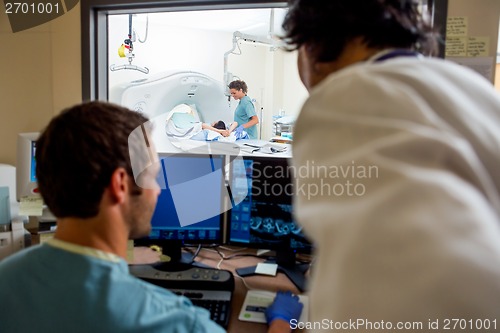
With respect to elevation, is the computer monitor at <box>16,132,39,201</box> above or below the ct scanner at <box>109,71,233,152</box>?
below

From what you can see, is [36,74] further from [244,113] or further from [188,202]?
[244,113]

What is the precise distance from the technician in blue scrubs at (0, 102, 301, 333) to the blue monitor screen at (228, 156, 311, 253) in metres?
0.54

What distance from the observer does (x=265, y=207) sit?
144 centimetres

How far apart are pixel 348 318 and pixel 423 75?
0.28m

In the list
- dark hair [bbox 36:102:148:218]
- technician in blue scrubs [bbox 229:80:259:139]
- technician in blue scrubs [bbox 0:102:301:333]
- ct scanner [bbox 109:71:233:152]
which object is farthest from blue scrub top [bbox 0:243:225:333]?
technician in blue scrubs [bbox 229:80:259:139]

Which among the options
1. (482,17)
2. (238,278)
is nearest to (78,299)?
(238,278)

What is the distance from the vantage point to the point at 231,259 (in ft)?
5.26

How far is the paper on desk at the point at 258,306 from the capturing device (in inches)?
46.3

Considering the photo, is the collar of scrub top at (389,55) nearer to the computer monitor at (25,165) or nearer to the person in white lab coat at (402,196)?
the person in white lab coat at (402,196)

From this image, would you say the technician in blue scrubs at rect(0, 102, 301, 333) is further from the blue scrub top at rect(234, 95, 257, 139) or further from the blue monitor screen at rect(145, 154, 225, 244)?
the blue scrub top at rect(234, 95, 257, 139)

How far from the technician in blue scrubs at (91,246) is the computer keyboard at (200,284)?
1.23 feet

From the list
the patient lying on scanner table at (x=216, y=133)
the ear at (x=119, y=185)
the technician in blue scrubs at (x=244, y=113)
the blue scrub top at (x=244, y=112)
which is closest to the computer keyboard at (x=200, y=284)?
the ear at (x=119, y=185)

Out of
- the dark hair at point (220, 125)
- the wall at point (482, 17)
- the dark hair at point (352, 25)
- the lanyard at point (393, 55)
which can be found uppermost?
the wall at point (482, 17)

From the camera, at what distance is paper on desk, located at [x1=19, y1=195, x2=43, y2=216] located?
1.60 metres
